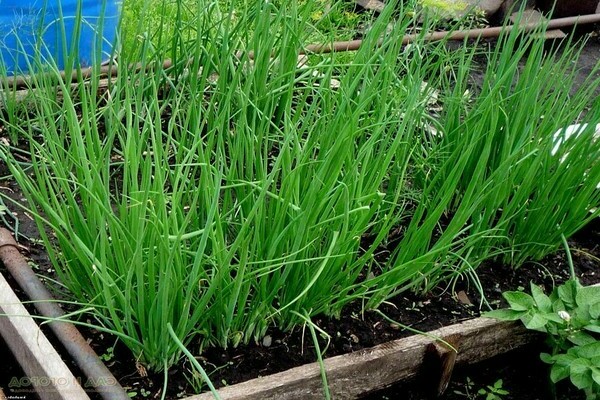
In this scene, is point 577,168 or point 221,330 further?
point 577,168

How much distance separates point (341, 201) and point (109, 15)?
5.14ft

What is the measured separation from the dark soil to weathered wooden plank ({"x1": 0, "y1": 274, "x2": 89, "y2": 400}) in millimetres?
127

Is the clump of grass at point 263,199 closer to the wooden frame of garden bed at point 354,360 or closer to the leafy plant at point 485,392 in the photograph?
the wooden frame of garden bed at point 354,360

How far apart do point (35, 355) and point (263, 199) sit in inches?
21.4

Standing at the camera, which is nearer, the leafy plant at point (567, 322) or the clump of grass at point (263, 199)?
the clump of grass at point (263, 199)

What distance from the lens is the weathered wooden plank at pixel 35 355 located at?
163cm

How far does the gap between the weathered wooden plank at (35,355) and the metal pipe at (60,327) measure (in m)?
0.05

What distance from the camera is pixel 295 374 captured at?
1.80 meters

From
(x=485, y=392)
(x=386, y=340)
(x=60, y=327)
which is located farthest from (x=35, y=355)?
(x=485, y=392)

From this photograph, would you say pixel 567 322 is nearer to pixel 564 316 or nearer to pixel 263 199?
pixel 564 316

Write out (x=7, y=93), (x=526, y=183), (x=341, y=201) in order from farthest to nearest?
(x=7, y=93), (x=526, y=183), (x=341, y=201)

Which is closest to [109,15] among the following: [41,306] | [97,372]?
[41,306]

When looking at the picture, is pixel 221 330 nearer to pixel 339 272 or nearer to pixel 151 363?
pixel 151 363

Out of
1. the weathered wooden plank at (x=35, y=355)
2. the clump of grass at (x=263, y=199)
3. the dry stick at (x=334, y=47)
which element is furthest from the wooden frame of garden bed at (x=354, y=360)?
the dry stick at (x=334, y=47)
